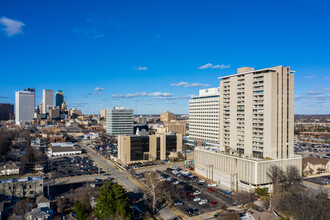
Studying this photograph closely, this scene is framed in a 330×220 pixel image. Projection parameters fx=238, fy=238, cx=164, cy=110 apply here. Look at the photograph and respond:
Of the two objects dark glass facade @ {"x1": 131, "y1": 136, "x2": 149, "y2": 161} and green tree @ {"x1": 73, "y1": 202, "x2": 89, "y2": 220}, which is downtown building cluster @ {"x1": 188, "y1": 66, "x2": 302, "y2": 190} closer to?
dark glass facade @ {"x1": 131, "y1": 136, "x2": 149, "y2": 161}

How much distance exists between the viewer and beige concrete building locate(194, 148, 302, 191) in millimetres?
33062

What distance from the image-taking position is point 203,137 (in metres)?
69.8

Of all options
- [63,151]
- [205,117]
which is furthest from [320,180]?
[63,151]

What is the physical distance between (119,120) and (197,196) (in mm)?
68731

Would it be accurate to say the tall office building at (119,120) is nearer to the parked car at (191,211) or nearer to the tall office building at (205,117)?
the tall office building at (205,117)

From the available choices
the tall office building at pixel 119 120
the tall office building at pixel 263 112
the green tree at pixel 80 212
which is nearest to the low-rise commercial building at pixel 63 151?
the tall office building at pixel 119 120

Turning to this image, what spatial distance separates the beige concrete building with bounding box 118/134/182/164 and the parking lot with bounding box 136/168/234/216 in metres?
12.9

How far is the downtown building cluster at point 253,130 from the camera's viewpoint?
1379 inches

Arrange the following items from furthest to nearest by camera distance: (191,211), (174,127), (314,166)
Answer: (174,127), (314,166), (191,211)

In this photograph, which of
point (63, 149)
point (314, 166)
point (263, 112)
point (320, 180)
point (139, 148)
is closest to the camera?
point (263, 112)

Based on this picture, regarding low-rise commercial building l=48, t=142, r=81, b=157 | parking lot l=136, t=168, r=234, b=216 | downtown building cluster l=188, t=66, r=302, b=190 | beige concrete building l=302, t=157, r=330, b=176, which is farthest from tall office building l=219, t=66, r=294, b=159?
low-rise commercial building l=48, t=142, r=81, b=157

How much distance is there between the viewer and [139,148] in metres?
55.7

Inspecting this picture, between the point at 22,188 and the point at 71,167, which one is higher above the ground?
the point at 22,188

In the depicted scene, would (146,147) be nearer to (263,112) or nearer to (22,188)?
(22,188)
